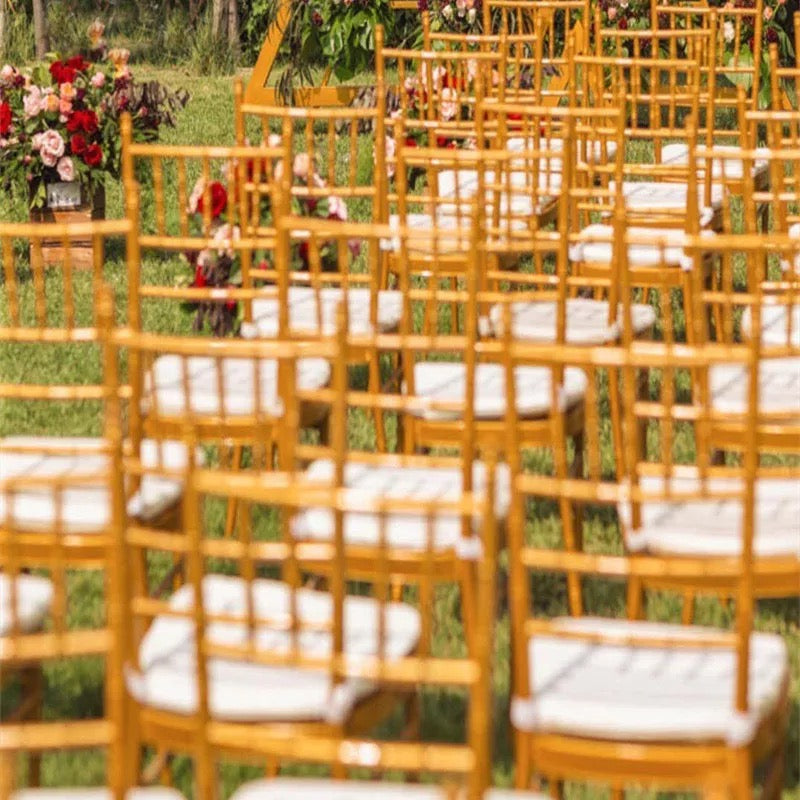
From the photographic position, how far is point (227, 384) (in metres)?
5.39

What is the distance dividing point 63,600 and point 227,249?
137 inches

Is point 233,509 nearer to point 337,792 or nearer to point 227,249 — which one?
point 227,249

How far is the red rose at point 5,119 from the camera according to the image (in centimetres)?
914

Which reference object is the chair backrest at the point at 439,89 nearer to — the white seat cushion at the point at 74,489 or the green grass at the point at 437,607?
the green grass at the point at 437,607

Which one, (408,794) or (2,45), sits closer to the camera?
(408,794)

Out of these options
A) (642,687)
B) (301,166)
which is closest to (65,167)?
(301,166)

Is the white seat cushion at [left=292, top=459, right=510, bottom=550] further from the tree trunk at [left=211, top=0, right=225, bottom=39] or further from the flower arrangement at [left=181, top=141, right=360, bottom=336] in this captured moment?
the tree trunk at [left=211, top=0, right=225, bottom=39]

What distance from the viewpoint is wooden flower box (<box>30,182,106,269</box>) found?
9.34 metres

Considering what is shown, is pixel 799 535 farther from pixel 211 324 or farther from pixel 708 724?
pixel 211 324

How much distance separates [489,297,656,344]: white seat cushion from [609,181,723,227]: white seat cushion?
1232mm

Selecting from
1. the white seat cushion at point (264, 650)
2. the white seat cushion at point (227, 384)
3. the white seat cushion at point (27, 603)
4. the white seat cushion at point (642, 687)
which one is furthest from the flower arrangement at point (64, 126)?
the white seat cushion at point (642, 687)

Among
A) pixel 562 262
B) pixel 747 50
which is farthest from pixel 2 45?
pixel 562 262

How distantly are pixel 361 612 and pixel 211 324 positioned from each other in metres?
3.74

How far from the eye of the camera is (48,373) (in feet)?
25.2
